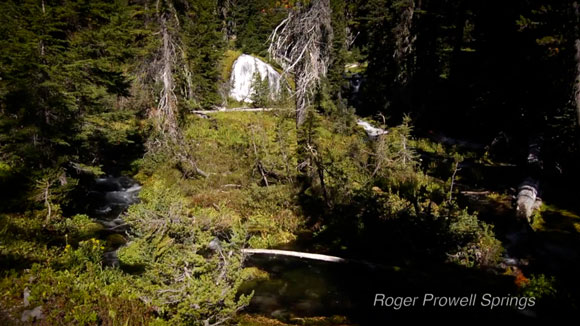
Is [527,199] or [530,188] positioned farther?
[530,188]

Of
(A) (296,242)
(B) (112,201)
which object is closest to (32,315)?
(A) (296,242)

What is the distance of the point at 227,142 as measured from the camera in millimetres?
23219

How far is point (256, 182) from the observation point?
15312 millimetres

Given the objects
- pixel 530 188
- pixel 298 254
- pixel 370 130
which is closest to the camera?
pixel 298 254

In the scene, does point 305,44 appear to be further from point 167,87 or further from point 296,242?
point 167,87

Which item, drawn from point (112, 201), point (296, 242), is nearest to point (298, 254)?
point (296, 242)

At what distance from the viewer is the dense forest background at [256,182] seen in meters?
6.77

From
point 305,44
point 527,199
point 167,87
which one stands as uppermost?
point 305,44

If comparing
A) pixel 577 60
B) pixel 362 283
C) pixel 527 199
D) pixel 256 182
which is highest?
pixel 577 60

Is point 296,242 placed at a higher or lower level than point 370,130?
lower

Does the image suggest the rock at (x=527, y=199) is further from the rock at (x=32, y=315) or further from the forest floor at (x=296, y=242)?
the rock at (x=32, y=315)

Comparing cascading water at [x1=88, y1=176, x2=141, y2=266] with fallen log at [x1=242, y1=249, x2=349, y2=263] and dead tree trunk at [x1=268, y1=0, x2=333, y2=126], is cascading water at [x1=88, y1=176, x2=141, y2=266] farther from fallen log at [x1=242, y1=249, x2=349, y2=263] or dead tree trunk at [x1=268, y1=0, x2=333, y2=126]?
dead tree trunk at [x1=268, y1=0, x2=333, y2=126]

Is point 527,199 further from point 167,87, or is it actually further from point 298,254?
point 167,87

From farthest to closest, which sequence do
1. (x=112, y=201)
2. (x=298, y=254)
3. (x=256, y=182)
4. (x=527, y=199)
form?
1. (x=112, y=201)
2. (x=256, y=182)
3. (x=527, y=199)
4. (x=298, y=254)
